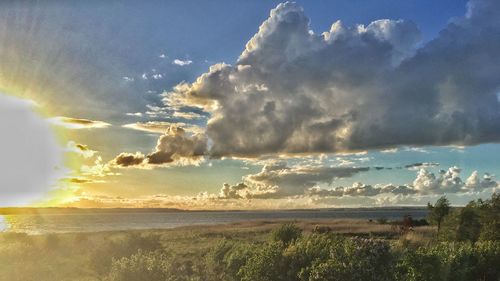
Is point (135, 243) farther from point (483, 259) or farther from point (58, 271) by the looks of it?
point (483, 259)

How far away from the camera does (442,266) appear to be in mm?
18625

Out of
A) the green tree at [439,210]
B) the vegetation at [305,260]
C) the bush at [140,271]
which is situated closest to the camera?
the vegetation at [305,260]

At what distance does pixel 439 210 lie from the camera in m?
50.5

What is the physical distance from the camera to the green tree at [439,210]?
50500 millimetres


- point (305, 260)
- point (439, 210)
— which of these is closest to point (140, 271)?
point (305, 260)

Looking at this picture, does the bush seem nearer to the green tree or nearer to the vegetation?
the vegetation

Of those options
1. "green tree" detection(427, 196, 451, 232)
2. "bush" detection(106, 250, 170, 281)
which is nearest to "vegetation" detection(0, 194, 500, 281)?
"bush" detection(106, 250, 170, 281)

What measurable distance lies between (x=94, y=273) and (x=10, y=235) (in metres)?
26.4

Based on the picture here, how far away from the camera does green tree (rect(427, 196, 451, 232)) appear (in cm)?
5050

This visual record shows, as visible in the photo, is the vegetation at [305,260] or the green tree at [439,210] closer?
the vegetation at [305,260]

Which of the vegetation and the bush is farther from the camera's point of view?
the bush

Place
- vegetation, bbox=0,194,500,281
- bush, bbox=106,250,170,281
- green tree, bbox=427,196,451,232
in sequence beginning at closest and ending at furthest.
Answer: vegetation, bbox=0,194,500,281
bush, bbox=106,250,170,281
green tree, bbox=427,196,451,232

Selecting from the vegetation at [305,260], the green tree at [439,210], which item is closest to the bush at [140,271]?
the vegetation at [305,260]

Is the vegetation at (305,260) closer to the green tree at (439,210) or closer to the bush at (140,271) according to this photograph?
the bush at (140,271)
